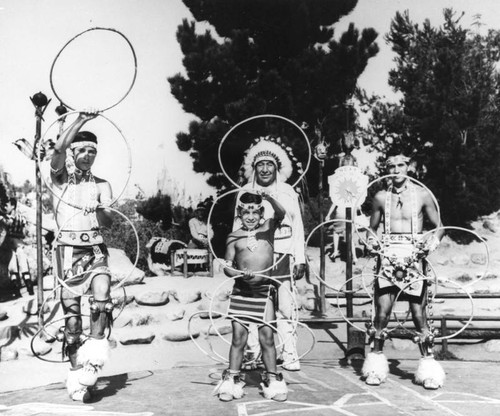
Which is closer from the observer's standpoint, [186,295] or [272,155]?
[272,155]

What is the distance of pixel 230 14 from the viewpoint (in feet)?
33.2

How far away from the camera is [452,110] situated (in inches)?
513

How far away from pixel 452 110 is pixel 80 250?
10402 millimetres

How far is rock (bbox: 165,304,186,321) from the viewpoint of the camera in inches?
340

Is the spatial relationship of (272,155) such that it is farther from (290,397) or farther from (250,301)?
(290,397)

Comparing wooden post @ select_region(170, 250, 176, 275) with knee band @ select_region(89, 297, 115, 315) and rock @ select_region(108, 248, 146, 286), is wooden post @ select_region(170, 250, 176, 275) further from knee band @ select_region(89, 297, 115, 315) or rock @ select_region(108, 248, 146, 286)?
knee band @ select_region(89, 297, 115, 315)

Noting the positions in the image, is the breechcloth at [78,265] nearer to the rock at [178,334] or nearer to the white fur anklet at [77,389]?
the white fur anklet at [77,389]

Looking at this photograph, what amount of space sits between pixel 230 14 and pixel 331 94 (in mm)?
2225

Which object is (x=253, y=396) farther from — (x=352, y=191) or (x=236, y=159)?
(x=236, y=159)

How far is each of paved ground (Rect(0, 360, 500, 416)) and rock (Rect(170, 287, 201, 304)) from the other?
358 cm

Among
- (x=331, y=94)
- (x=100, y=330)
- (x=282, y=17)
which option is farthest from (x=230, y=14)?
(x=100, y=330)

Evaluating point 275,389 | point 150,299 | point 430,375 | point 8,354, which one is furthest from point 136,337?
point 430,375

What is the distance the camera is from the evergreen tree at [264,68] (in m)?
9.73

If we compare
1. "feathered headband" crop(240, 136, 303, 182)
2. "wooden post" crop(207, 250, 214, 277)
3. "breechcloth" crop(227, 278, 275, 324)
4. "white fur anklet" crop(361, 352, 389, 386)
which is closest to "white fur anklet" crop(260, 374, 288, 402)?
"breechcloth" crop(227, 278, 275, 324)
